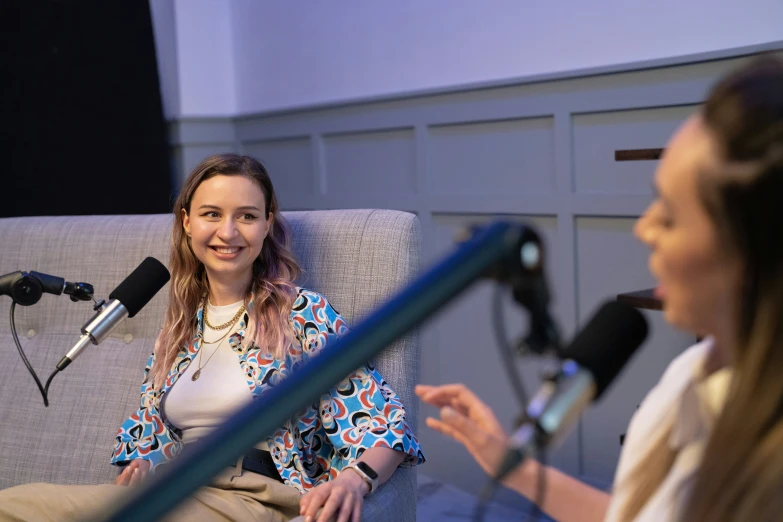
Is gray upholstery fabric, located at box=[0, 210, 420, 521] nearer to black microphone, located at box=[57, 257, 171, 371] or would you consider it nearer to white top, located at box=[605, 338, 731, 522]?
black microphone, located at box=[57, 257, 171, 371]

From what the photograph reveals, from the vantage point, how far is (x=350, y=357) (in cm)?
46

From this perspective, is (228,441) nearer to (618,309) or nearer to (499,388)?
(618,309)

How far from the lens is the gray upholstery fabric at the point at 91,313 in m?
1.85

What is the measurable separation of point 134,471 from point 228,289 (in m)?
0.41

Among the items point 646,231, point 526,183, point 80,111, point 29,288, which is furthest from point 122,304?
point 80,111

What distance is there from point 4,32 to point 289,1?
1075mm

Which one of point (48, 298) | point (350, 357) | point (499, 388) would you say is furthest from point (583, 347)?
point (499, 388)

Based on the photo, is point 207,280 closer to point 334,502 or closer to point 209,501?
point 209,501

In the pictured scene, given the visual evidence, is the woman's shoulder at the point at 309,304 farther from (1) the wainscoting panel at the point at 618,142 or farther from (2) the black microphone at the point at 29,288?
(1) the wainscoting panel at the point at 618,142

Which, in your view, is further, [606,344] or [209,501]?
[209,501]

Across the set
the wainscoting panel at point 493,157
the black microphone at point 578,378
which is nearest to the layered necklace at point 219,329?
the wainscoting panel at point 493,157

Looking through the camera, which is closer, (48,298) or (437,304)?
(437,304)

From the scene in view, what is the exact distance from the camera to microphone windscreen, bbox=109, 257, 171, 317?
1.17 metres

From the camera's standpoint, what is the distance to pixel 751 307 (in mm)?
604
